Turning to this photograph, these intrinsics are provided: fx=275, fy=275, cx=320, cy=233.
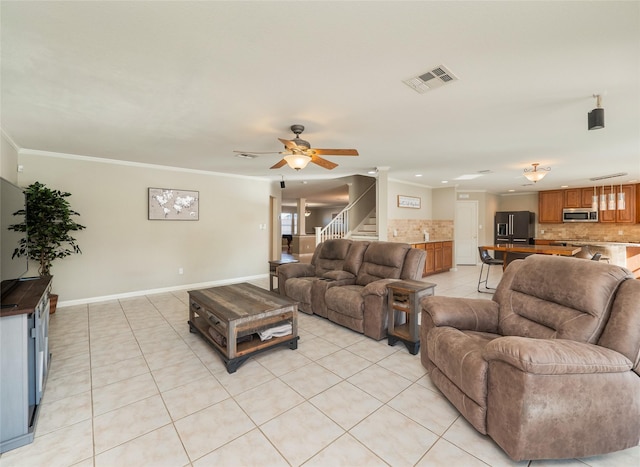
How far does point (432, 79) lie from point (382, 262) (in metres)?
2.23

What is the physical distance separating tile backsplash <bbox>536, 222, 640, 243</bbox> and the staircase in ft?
20.4

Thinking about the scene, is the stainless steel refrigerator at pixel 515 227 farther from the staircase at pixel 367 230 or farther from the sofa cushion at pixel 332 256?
the sofa cushion at pixel 332 256

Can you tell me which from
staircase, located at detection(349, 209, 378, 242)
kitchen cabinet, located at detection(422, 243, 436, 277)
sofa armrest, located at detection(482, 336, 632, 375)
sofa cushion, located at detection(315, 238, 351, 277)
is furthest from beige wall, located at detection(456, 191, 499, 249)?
sofa armrest, located at detection(482, 336, 632, 375)

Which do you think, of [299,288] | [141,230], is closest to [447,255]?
[299,288]

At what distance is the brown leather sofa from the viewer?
3148 millimetres

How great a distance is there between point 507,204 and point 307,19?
10791 millimetres

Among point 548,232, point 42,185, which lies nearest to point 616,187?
point 548,232

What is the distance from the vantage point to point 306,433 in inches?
69.4

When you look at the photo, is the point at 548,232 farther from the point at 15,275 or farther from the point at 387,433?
the point at 15,275

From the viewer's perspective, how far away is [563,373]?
1.42 meters

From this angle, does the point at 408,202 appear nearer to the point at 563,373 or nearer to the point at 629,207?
the point at 629,207

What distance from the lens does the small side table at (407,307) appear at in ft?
9.24

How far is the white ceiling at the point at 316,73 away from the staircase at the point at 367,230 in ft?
8.75

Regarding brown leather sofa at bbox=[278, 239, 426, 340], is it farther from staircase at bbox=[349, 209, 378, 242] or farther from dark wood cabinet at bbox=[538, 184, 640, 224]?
dark wood cabinet at bbox=[538, 184, 640, 224]
